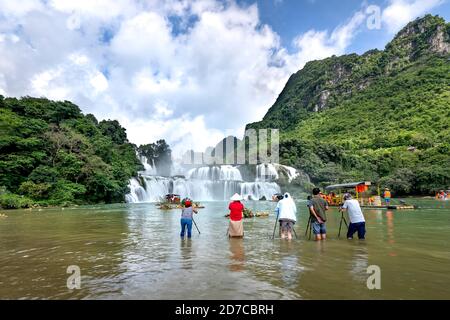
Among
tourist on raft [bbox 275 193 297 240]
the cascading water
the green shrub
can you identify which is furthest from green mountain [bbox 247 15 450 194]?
tourist on raft [bbox 275 193 297 240]

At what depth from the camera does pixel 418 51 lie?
123m

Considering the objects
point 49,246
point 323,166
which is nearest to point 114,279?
point 49,246

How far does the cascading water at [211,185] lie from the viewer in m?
47.0

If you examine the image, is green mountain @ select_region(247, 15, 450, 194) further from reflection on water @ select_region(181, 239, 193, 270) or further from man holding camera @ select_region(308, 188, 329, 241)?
reflection on water @ select_region(181, 239, 193, 270)

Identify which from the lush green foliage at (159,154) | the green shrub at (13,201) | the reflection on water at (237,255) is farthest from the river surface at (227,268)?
the lush green foliage at (159,154)

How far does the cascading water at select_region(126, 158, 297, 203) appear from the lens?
47000 mm

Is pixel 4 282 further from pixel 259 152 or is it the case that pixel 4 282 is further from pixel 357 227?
pixel 259 152

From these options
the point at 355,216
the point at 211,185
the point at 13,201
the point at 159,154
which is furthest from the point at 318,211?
the point at 159,154

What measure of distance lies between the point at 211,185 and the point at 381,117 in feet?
226

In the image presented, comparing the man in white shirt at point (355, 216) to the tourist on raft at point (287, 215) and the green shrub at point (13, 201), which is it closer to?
the tourist on raft at point (287, 215)

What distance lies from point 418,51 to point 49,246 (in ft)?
488

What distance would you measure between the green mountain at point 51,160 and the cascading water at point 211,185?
284 centimetres

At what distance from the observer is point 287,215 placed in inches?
370
